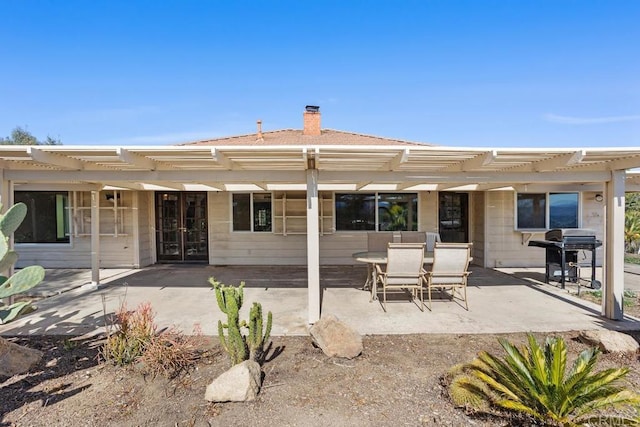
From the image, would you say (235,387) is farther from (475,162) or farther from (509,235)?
(509,235)

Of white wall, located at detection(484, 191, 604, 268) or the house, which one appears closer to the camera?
the house

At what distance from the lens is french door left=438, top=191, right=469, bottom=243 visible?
943cm

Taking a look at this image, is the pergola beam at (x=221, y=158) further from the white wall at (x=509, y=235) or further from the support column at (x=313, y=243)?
the white wall at (x=509, y=235)

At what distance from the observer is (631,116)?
1411 centimetres

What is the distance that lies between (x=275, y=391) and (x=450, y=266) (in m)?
3.34

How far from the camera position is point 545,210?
8625mm

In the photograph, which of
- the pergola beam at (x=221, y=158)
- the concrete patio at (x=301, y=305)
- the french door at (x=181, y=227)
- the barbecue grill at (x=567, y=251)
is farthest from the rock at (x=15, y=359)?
the barbecue grill at (x=567, y=251)

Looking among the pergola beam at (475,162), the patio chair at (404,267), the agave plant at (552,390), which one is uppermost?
the pergola beam at (475,162)

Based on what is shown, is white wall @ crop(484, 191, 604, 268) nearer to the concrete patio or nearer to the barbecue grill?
the concrete patio

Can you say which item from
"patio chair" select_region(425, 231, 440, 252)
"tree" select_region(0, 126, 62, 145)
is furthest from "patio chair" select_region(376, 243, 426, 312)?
"tree" select_region(0, 126, 62, 145)

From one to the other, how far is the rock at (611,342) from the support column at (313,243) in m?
3.17

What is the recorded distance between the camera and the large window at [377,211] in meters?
9.05

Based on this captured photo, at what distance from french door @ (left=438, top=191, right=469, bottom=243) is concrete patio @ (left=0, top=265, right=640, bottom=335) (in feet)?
5.57

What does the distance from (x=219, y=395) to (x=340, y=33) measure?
31.9 feet
